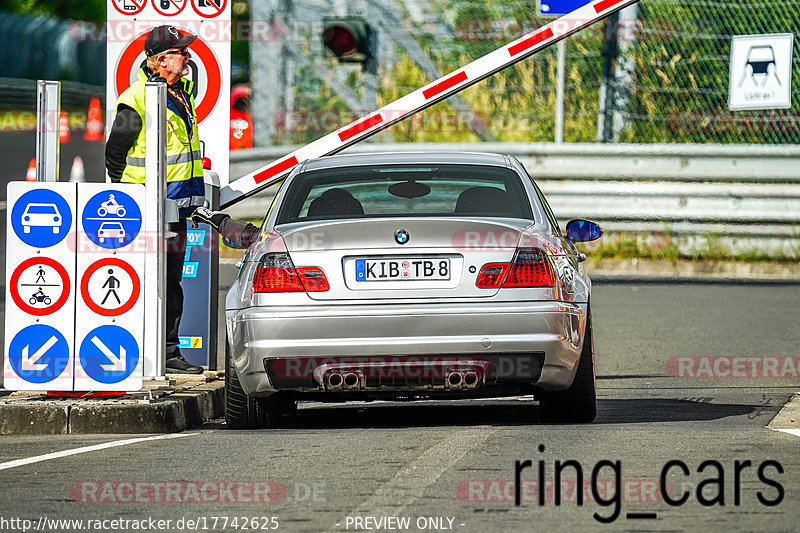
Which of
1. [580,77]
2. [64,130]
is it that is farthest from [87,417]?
[64,130]

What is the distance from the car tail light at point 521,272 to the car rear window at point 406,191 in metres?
0.38

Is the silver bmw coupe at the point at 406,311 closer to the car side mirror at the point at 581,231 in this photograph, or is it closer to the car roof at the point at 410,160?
the car roof at the point at 410,160

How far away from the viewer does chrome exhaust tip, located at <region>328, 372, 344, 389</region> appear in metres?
7.63

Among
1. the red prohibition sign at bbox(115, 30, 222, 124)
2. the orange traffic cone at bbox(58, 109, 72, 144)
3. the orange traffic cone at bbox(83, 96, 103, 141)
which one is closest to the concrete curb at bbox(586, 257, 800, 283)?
the red prohibition sign at bbox(115, 30, 222, 124)

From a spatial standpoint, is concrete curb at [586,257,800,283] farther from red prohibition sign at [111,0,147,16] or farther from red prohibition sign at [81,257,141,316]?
red prohibition sign at [81,257,141,316]

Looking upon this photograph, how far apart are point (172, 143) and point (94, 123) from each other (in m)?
25.9

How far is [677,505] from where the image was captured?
575 centimetres

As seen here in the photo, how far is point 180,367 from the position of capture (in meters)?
10.0

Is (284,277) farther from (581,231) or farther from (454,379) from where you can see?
(581,231)

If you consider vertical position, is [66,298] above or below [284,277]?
below

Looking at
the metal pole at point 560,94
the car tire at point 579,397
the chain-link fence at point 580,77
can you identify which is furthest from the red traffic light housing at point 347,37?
the car tire at point 579,397

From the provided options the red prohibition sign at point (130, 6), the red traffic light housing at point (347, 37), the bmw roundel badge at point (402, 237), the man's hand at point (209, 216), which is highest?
the red traffic light housing at point (347, 37)

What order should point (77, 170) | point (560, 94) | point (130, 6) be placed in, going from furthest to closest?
point (77, 170) < point (560, 94) < point (130, 6)

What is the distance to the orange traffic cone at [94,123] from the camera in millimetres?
33969
